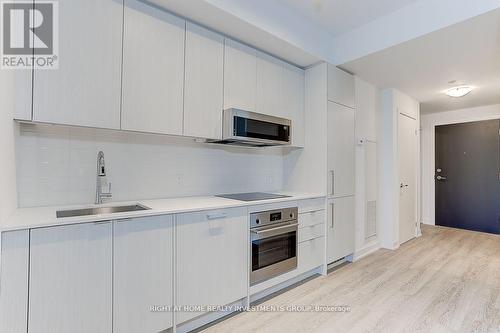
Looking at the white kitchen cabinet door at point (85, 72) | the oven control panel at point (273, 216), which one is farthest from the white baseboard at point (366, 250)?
the white kitchen cabinet door at point (85, 72)

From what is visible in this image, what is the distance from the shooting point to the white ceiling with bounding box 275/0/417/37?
2.48 m

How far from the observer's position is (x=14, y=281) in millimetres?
1283

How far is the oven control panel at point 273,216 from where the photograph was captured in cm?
228

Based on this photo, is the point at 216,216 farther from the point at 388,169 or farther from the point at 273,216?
the point at 388,169

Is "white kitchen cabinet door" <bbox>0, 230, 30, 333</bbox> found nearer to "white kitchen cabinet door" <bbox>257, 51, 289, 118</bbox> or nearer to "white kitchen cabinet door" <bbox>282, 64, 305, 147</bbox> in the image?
"white kitchen cabinet door" <bbox>257, 51, 289, 118</bbox>

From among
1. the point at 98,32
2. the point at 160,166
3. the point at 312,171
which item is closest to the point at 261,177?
the point at 312,171

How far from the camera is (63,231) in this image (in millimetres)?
1403

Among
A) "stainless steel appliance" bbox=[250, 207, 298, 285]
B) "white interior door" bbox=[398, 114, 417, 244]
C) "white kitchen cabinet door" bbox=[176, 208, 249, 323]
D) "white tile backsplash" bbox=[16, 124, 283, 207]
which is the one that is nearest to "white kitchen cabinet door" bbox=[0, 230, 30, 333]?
"white tile backsplash" bbox=[16, 124, 283, 207]

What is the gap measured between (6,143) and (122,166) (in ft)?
2.51

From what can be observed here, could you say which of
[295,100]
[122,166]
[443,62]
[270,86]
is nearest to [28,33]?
[122,166]

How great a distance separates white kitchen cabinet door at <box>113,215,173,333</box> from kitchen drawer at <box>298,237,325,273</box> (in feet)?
4.66

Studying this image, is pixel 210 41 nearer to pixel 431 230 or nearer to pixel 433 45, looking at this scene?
pixel 433 45

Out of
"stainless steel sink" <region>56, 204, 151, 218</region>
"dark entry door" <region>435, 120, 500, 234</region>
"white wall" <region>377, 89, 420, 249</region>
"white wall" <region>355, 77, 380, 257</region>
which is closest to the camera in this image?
"stainless steel sink" <region>56, 204, 151, 218</region>

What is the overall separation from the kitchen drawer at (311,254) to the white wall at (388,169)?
158 centimetres
